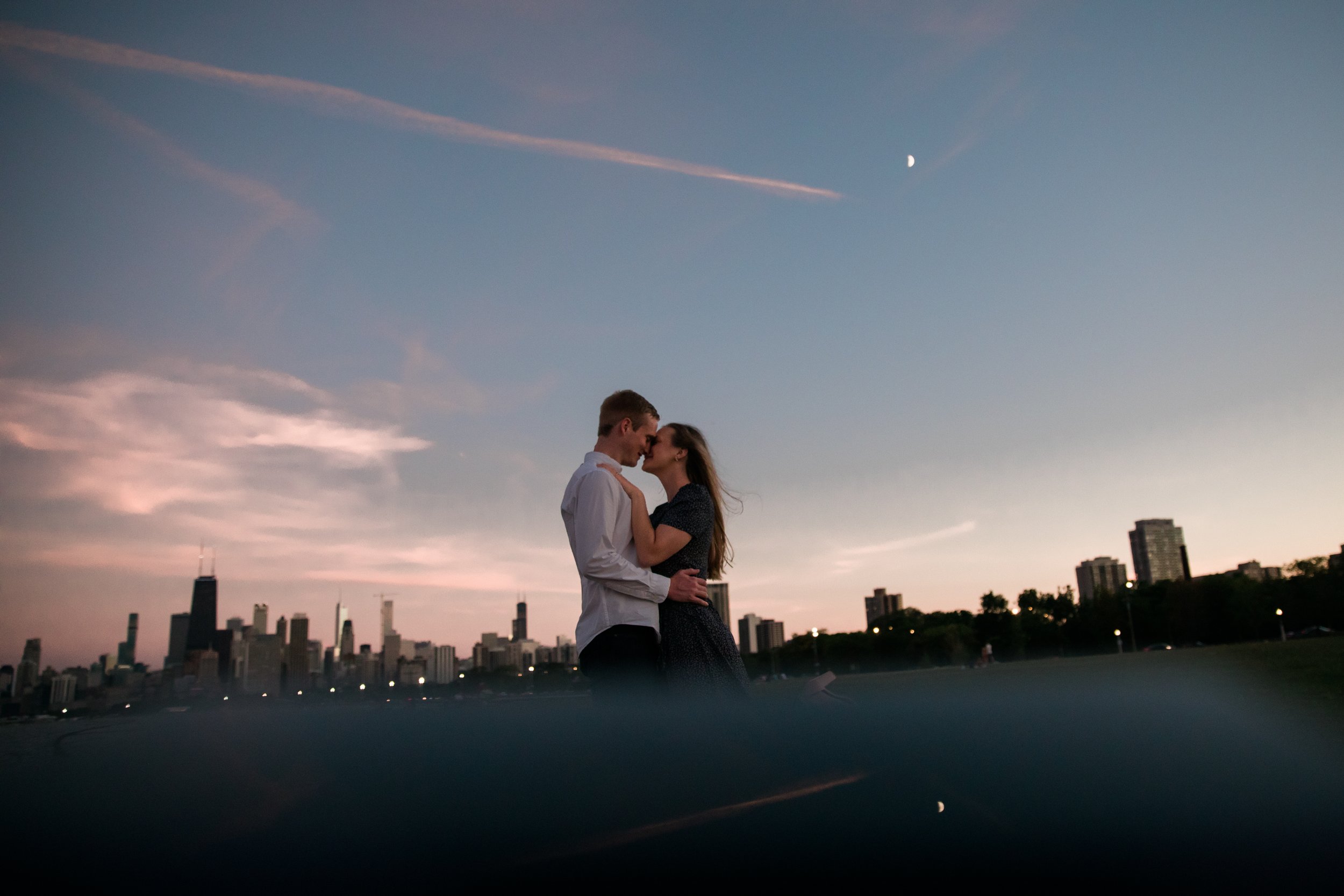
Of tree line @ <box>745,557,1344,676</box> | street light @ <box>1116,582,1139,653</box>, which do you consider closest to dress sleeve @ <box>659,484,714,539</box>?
tree line @ <box>745,557,1344,676</box>

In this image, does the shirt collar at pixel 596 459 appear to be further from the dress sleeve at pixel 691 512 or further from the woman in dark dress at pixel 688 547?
the dress sleeve at pixel 691 512

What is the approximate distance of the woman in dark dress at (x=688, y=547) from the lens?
2455 mm

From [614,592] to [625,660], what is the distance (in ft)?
0.69

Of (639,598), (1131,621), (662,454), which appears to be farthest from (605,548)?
(1131,621)

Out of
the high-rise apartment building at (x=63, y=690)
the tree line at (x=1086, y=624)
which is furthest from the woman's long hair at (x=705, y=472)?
the tree line at (x=1086, y=624)

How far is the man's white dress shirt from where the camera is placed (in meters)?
2.48

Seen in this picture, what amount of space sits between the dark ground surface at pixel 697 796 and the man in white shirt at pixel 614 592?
114 centimetres

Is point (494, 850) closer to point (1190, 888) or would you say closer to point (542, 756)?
point (542, 756)

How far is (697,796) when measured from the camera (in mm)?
1036

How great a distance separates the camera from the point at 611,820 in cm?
98

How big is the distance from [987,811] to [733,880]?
36 centimetres

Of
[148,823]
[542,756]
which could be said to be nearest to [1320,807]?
[542,756]

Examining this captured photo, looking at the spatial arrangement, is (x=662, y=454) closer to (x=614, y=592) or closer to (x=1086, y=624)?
(x=614, y=592)

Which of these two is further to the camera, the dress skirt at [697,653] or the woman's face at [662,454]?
the woman's face at [662,454]
